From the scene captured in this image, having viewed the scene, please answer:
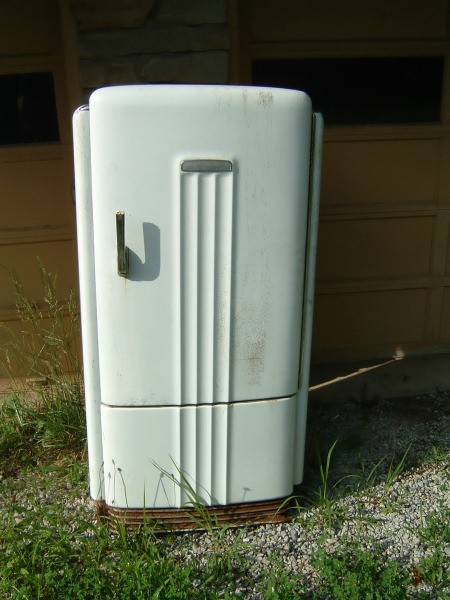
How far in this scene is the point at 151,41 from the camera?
10.1 feet

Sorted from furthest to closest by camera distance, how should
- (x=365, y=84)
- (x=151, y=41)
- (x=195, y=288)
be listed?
(x=365, y=84) → (x=151, y=41) → (x=195, y=288)

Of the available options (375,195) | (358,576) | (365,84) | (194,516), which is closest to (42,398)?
(194,516)

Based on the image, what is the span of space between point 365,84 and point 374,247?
0.97 meters

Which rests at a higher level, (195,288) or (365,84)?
(365,84)

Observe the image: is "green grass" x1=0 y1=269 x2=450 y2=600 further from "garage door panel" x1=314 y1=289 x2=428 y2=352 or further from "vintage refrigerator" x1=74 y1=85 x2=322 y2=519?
"garage door panel" x1=314 y1=289 x2=428 y2=352

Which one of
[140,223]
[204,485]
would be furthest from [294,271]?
[204,485]

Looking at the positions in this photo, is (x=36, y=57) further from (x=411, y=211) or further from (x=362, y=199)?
(x=411, y=211)

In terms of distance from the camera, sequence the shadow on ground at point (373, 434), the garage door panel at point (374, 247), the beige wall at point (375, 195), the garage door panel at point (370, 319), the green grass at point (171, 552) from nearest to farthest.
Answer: the green grass at point (171, 552), the shadow on ground at point (373, 434), the beige wall at point (375, 195), the garage door panel at point (374, 247), the garage door panel at point (370, 319)

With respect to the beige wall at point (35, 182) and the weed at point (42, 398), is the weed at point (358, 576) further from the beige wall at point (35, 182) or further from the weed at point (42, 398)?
the beige wall at point (35, 182)

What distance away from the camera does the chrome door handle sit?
7.52 ft

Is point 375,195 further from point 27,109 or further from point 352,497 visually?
point 27,109

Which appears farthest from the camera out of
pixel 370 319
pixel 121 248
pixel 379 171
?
pixel 370 319

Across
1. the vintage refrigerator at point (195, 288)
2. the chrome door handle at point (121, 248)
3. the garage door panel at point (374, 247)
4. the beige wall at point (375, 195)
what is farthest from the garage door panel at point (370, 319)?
the chrome door handle at point (121, 248)

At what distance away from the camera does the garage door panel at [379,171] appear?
3938 millimetres
